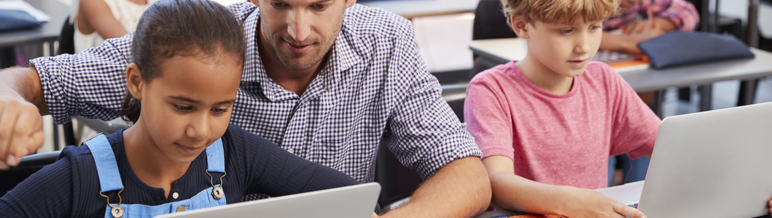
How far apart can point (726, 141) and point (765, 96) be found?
3.36 m

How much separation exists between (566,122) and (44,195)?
3.27 feet

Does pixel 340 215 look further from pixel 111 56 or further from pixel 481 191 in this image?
pixel 111 56

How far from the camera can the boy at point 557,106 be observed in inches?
48.5

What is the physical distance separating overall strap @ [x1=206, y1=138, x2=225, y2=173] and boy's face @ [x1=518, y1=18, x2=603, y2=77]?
2.26ft

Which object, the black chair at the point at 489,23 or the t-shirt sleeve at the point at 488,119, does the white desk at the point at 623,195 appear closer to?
the t-shirt sleeve at the point at 488,119

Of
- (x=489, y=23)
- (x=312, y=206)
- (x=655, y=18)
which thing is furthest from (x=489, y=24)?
(x=312, y=206)

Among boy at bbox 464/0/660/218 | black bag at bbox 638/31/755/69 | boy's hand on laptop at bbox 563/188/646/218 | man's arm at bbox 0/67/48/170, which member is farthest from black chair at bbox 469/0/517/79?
man's arm at bbox 0/67/48/170

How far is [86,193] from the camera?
2.73ft

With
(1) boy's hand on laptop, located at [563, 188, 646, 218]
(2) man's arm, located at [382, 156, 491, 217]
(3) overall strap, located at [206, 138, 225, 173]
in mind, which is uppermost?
(3) overall strap, located at [206, 138, 225, 173]

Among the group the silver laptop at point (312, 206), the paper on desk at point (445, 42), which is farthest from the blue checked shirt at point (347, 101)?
the paper on desk at point (445, 42)

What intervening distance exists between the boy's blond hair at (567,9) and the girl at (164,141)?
631mm

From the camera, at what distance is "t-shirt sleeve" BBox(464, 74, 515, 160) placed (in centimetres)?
121

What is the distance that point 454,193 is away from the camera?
1.09 metres

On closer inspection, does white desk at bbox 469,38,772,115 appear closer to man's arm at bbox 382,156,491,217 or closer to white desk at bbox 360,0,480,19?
man's arm at bbox 382,156,491,217
